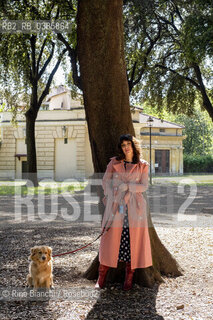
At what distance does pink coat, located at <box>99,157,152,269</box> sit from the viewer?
4637 mm

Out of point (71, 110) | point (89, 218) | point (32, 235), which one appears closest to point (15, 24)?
point (89, 218)

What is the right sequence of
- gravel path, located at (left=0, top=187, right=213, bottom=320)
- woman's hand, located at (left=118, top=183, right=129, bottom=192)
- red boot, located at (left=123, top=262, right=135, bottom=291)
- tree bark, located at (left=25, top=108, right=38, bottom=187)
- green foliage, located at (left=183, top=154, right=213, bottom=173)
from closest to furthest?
gravel path, located at (left=0, top=187, right=213, bottom=320) < woman's hand, located at (left=118, top=183, right=129, bottom=192) < red boot, located at (left=123, top=262, right=135, bottom=291) < tree bark, located at (left=25, top=108, right=38, bottom=187) < green foliage, located at (left=183, top=154, right=213, bottom=173)

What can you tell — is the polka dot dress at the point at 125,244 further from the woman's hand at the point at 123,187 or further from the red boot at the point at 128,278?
the woman's hand at the point at 123,187

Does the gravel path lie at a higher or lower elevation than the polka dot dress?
lower

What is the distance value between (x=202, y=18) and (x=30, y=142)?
10478mm

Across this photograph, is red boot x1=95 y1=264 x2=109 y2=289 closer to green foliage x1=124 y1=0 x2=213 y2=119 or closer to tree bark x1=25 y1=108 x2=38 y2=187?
green foliage x1=124 y1=0 x2=213 y2=119

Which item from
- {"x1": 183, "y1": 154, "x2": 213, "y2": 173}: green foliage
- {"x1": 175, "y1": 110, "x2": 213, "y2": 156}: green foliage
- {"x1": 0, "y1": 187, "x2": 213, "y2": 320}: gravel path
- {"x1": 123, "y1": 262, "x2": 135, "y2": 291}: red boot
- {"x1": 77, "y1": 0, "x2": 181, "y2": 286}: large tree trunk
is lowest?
{"x1": 0, "y1": 187, "x2": 213, "y2": 320}: gravel path

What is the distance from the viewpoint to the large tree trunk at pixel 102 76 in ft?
17.1

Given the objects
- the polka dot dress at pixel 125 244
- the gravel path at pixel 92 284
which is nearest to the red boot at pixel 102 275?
the gravel path at pixel 92 284

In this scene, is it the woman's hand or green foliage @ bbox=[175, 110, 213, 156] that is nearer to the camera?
the woman's hand

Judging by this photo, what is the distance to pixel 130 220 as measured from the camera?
15.2ft

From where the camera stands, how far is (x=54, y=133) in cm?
3409

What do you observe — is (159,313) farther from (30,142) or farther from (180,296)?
(30,142)

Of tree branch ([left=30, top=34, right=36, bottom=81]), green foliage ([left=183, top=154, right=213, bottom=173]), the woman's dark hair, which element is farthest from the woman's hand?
green foliage ([left=183, top=154, right=213, bottom=173])
